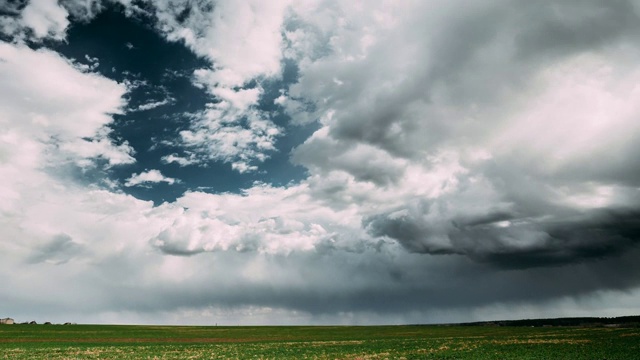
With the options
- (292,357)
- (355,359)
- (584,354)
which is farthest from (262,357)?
(584,354)

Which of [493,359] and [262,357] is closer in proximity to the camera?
[493,359]

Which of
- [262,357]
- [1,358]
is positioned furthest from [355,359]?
[1,358]

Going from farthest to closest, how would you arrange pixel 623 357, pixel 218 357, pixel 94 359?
pixel 218 357 < pixel 94 359 < pixel 623 357

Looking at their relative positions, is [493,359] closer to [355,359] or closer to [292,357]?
[355,359]

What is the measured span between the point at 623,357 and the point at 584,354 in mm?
3968

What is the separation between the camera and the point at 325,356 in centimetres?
4728

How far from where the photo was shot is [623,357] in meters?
42.4

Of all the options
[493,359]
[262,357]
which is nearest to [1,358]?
[262,357]

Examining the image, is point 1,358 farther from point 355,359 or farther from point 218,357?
point 355,359

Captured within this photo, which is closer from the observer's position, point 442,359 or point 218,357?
point 442,359

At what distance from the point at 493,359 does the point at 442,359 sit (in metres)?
5.16

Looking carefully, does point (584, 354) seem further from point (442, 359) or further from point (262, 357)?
point (262, 357)

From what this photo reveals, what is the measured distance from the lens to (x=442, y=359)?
42.8 m

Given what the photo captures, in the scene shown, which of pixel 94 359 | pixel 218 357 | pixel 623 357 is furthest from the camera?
pixel 218 357
